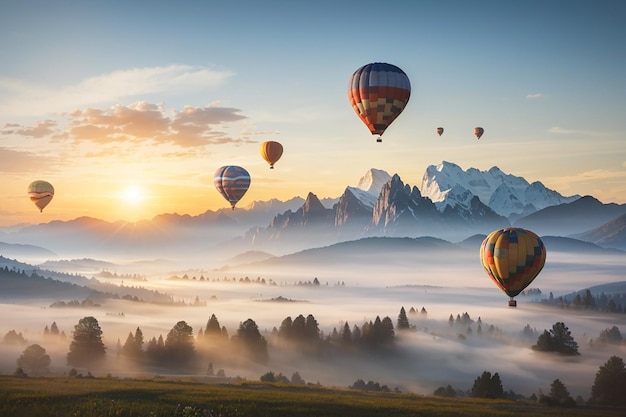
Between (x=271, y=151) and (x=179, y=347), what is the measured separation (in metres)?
67.6

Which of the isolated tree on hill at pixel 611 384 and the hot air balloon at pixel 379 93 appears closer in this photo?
the hot air balloon at pixel 379 93

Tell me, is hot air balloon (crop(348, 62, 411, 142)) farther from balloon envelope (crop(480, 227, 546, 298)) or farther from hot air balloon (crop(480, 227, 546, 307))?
hot air balloon (crop(480, 227, 546, 307))

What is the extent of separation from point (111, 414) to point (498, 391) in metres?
92.3

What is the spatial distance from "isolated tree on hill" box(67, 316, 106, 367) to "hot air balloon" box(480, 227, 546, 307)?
119 m

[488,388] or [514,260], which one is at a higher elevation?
[514,260]

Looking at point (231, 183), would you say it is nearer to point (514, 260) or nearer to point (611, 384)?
point (514, 260)

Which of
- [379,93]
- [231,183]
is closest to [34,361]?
[231,183]

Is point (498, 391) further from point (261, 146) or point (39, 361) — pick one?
point (39, 361)

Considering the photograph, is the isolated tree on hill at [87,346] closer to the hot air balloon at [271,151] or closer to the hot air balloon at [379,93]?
the hot air balloon at [271,151]

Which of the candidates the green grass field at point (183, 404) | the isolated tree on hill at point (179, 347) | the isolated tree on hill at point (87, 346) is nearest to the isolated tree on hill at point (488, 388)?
the green grass field at point (183, 404)

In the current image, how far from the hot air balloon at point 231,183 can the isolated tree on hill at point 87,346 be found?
53.4 meters

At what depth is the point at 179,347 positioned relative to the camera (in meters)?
193

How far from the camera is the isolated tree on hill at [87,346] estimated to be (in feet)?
595

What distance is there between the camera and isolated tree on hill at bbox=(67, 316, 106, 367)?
182 m
